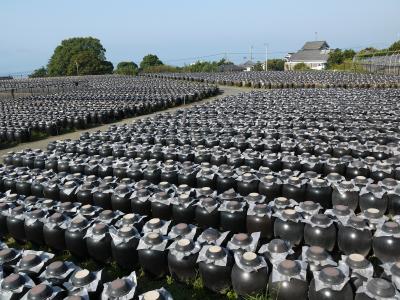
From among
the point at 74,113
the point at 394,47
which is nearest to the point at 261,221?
the point at 74,113

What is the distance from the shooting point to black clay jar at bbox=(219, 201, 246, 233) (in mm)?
7273

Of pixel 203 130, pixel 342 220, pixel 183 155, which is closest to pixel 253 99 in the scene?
pixel 203 130

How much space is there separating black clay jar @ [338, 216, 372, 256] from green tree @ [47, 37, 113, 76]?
261 feet

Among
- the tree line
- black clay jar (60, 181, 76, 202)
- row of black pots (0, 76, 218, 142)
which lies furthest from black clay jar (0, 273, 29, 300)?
the tree line

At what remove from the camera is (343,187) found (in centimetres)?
820

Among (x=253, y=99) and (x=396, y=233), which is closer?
(x=396, y=233)

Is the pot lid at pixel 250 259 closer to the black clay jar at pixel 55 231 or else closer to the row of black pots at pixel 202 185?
the row of black pots at pixel 202 185

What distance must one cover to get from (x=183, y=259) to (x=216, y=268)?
60cm

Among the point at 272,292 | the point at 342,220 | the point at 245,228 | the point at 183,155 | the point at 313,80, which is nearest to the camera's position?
the point at 272,292

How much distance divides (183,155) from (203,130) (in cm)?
372

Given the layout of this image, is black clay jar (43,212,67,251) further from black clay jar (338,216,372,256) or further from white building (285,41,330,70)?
white building (285,41,330,70)

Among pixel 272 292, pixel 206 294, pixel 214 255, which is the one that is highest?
pixel 214 255

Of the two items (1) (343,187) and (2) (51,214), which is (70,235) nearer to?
(2) (51,214)

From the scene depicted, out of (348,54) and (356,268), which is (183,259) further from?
(348,54)
